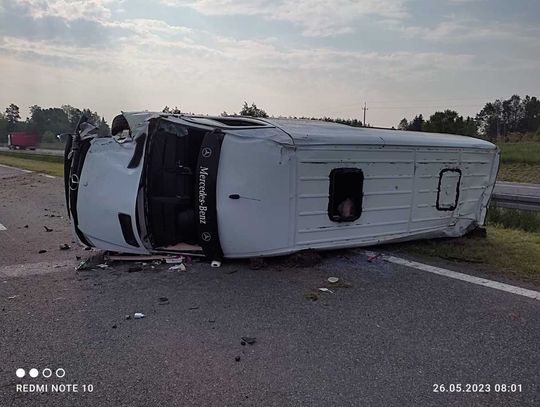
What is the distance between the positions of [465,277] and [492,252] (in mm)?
1206

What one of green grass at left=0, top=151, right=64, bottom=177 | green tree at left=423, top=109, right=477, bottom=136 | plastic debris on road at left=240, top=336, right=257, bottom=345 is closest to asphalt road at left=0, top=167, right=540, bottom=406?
plastic debris on road at left=240, top=336, right=257, bottom=345

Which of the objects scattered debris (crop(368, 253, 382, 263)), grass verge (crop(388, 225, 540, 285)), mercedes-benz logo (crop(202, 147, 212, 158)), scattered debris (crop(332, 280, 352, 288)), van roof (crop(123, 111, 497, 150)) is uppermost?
van roof (crop(123, 111, 497, 150))

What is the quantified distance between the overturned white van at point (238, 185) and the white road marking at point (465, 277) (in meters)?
0.37

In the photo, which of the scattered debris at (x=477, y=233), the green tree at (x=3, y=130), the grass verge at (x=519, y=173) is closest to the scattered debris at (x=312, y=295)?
the scattered debris at (x=477, y=233)

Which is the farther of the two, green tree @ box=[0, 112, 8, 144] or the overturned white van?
green tree @ box=[0, 112, 8, 144]

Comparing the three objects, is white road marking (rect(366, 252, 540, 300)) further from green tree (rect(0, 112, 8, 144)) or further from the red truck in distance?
green tree (rect(0, 112, 8, 144))

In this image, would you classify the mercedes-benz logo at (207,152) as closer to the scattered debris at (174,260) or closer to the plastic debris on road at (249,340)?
the scattered debris at (174,260)

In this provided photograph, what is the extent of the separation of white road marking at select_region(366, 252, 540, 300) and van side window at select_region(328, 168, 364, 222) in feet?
2.02

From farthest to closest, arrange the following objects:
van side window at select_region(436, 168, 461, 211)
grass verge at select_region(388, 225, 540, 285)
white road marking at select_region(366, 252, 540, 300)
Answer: van side window at select_region(436, 168, 461, 211) → grass verge at select_region(388, 225, 540, 285) → white road marking at select_region(366, 252, 540, 300)

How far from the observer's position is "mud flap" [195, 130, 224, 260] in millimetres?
4754

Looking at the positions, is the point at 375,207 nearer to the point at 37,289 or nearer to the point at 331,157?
the point at 331,157

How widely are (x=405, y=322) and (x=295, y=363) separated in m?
1.09

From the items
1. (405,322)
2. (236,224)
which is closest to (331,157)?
(236,224)

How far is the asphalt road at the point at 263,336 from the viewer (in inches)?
105
